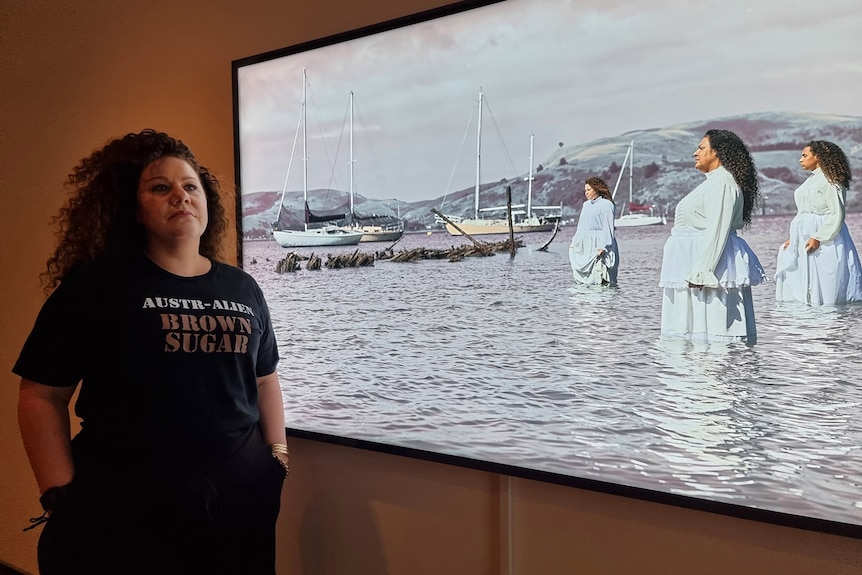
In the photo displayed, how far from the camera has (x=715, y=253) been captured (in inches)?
49.5

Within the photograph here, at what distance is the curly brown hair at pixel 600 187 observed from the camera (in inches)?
53.7

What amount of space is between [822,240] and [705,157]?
260 mm

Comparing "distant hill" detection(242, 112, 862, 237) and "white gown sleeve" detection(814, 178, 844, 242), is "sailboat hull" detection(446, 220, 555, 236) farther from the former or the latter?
"white gown sleeve" detection(814, 178, 844, 242)

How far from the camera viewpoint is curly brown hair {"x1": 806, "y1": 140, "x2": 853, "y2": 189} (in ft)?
3.64

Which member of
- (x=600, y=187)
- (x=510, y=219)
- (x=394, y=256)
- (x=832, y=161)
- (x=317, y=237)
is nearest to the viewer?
A: (x=832, y=161)

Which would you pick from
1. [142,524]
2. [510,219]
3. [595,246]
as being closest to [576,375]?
[595,246]

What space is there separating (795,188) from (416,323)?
2.94 feet

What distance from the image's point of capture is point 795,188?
1158mm

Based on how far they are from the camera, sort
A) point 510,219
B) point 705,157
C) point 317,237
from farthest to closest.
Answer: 1. point 317,237
2. point 510,219
3. point 705,157

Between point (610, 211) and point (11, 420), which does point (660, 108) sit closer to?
point (610, 211)

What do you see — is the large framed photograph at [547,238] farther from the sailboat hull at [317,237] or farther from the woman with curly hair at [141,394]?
the woman with curly hair at [141,394]

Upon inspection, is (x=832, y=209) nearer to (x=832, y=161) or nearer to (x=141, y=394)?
(x=832, y=161)

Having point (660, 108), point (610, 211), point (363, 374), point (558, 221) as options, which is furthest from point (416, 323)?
point (660, 108)

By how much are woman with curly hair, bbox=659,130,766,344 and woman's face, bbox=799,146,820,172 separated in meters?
0.08
